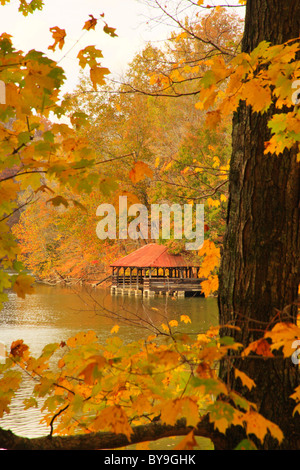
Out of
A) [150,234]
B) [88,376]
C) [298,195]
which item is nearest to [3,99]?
[88,376]

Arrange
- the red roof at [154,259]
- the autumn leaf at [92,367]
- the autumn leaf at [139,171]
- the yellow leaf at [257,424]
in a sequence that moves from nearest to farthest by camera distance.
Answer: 1. the autumn leaf at [92,367]
2. the yellow leaf at [257,424]
3. the autumn leaf at [139,171]
4. the red roof at [154,259]

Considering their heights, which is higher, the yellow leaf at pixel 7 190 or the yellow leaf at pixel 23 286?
the yellow leaf at pixel 7 190

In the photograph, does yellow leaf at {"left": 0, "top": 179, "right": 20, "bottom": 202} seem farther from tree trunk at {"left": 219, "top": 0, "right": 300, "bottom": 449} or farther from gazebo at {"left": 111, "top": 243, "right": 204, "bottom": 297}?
gazebo at {"left": 111, "top": 243, "right": 204, "bottom": 297}

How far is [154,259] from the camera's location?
26781 millimetres

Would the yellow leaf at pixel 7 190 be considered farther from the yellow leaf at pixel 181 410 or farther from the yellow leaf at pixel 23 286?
the yellow leaf at pixel 181 410

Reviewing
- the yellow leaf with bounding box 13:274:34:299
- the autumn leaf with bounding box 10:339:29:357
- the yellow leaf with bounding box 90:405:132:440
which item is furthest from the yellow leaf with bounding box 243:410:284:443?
the autumn leaf with bounding box 10:339:29:357

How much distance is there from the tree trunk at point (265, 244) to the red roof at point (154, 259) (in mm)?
22576

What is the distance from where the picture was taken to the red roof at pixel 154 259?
86.7 feet

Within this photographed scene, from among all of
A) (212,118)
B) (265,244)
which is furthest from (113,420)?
(212,118)

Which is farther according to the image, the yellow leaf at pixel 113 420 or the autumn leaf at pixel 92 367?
the yellow leaf at pixel 113 420

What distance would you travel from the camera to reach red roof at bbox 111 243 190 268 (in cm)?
2641

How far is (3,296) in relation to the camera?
1989 mm

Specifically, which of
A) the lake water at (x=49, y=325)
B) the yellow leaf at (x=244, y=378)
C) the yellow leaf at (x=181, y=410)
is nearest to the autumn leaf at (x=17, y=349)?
the yellow leaf at (x=181, y=410)

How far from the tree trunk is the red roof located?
22576 mm
